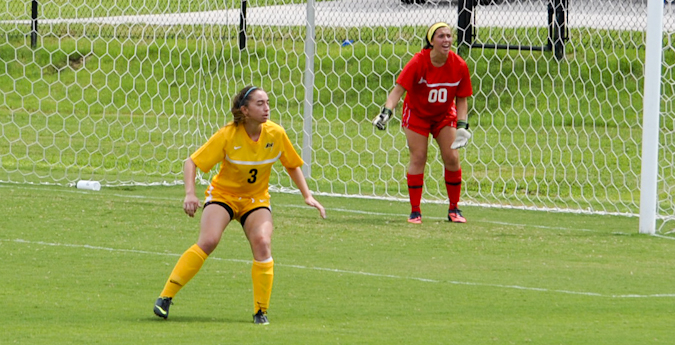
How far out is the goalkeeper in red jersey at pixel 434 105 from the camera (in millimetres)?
11133

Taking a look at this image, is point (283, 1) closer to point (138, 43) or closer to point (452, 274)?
point (138, 43)

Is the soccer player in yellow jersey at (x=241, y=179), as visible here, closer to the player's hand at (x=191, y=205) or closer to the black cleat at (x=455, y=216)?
the player's hand at (x=191, y=205)

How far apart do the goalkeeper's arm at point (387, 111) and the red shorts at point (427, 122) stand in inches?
11.0

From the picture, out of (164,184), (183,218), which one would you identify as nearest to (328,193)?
(164,184)

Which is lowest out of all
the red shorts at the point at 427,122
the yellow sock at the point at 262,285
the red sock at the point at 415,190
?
the yellow sock at the point at 262,285

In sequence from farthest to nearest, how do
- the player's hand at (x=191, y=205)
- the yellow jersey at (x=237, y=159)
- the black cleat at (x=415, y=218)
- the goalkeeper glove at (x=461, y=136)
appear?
the black cleat at (x=415, y=218)
the goalkeeper glove at (x=461, y=136)
the yellow jersey at (x=237, y=159)
the player's hand at (x=191, y=205)

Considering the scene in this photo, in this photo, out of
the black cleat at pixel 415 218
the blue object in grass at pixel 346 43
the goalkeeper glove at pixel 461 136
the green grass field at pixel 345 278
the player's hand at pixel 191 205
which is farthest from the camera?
the blue object in grass at pixel 346 43

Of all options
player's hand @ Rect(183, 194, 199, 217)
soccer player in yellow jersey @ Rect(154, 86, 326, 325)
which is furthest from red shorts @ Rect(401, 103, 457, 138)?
player's hand @ Rect(183, 194, 199, 217)

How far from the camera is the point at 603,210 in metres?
12.7

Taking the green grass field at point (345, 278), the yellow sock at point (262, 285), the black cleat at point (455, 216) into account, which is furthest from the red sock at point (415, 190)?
the yellow sock at point (262, 285)

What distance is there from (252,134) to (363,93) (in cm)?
1361

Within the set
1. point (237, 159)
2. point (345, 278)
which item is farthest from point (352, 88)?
point (237, 159)

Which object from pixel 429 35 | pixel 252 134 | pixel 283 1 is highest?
pixel 283 1

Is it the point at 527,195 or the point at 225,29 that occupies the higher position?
the point at 225,29
